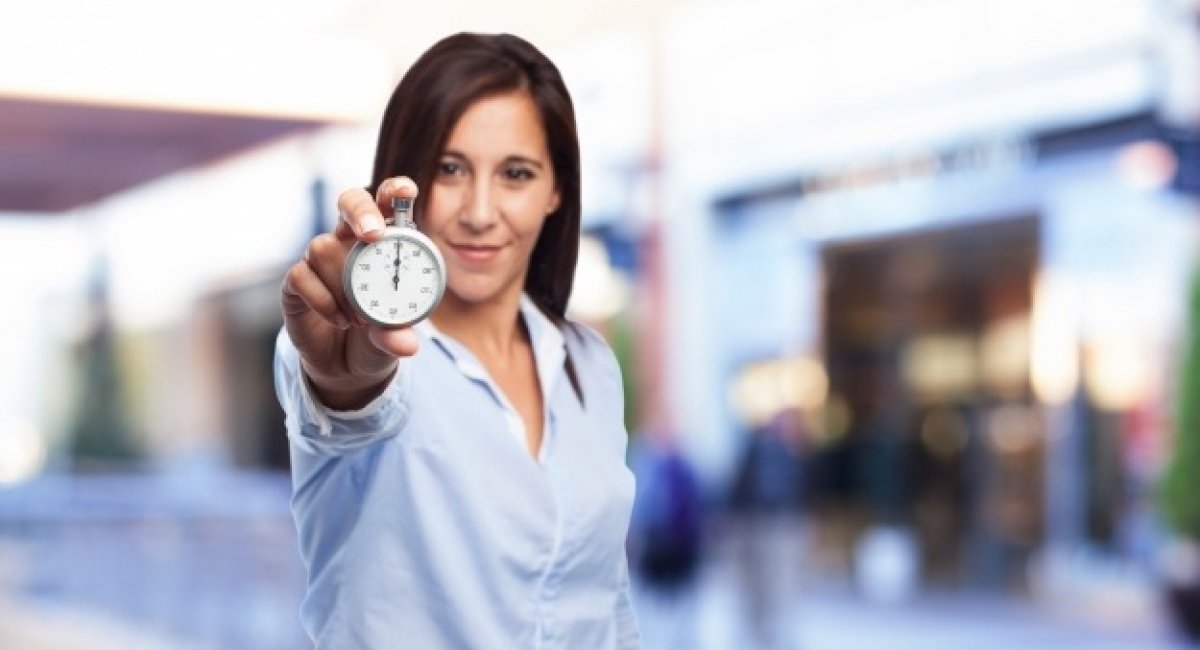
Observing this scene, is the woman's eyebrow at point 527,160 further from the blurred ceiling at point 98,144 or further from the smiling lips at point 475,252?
the blurred ceiling at point 98,144

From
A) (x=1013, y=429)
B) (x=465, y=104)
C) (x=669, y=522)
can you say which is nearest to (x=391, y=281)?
(x=465, y=104)

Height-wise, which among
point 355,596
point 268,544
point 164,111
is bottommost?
point 268,544

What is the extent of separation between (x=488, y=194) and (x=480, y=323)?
0.15 metres

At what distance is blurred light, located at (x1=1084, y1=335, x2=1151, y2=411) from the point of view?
549 inches

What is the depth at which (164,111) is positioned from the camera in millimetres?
6500

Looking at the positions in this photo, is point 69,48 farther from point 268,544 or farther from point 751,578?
point 751,578

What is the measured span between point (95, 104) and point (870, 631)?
7.75 meters

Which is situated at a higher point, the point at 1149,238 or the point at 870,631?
the point at 1149,238

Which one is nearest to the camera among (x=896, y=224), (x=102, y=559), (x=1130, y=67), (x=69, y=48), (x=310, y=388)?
(x=310, y=388)

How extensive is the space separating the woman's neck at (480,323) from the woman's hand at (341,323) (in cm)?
28

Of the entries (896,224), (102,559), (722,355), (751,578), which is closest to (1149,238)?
(896,224)

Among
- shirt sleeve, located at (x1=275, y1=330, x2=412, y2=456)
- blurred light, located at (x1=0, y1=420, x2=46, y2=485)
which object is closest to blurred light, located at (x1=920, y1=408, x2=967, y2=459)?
blurred light, located at (x1=0, y1=420, x2=46, y2=485)

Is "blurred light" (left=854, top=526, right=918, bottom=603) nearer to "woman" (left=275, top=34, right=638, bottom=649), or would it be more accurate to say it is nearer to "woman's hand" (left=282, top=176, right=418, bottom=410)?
"woman" (left=275, top=34, right=638, bottom=649)

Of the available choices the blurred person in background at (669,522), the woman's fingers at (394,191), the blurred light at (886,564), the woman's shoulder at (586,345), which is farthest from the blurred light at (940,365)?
the woman's fingers at (394,191)
